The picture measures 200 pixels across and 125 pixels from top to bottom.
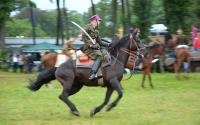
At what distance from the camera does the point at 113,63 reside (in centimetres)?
1358

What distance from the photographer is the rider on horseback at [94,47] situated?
1344cm

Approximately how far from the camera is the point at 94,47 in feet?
44.1

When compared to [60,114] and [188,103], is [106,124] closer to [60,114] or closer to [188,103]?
[60,114]

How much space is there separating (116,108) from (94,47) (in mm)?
2528

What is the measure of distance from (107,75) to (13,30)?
95.4 meters

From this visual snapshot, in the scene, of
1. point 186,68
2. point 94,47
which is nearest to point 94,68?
point 94,47

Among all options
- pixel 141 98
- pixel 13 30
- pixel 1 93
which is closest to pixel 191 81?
pixel 141 98

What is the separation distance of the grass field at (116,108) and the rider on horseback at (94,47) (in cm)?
134

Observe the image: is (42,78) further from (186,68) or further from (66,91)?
(186,68)

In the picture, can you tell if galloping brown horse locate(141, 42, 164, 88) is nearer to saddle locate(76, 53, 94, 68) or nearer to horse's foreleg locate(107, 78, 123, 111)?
saddle locate(76, 53, 94, 68)

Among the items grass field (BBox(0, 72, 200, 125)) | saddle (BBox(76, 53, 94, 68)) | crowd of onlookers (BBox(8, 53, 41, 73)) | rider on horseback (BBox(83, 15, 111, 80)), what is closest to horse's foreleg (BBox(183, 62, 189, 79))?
grass field (BBox(0, 72, 200, 125))

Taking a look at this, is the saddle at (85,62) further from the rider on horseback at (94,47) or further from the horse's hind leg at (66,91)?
the horse's hind leg at (66,91)

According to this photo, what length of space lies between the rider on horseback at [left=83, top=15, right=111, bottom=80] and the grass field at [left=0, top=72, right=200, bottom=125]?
134 centimetres

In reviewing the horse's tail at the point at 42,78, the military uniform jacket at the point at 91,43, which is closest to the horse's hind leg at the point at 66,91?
the horse's tail at the point at 42,78
